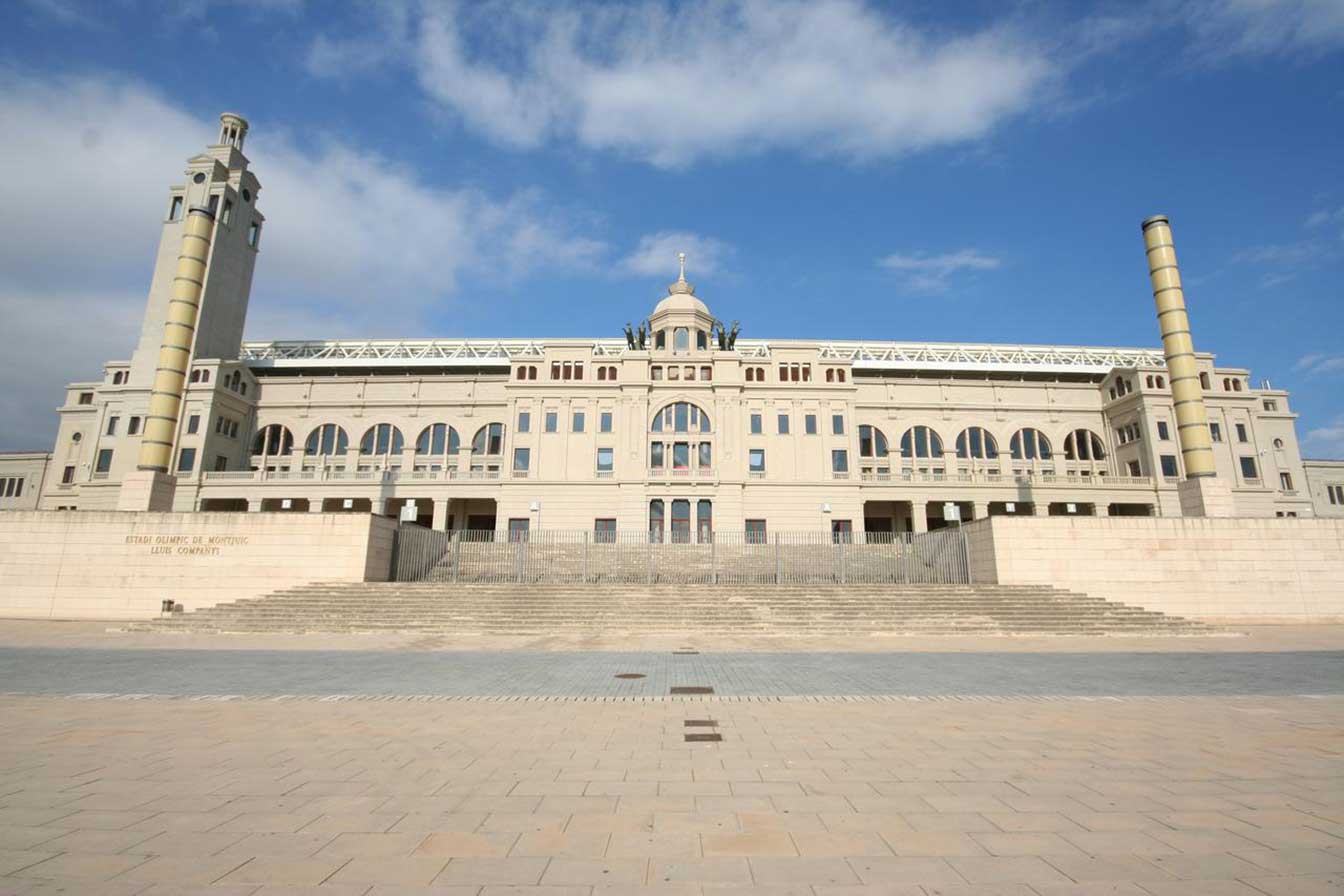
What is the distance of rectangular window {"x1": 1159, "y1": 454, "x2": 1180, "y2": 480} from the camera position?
50259mm

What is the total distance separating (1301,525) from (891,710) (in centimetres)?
2922

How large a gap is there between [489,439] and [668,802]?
53.9m

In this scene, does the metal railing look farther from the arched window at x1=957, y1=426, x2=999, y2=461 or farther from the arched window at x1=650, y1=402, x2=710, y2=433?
the arched window at x1=957, y1=426, x2=999, y2=461

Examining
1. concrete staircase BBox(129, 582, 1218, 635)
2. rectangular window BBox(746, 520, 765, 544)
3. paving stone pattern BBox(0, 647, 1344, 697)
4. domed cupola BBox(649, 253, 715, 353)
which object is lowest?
paving stone pattern BBox(0, 647, 1344, 697)

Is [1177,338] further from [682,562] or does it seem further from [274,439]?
[274,439]

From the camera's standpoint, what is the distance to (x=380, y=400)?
2237 inches

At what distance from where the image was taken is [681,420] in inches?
1939

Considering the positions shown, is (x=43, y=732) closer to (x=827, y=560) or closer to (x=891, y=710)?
(x=891, y=710)

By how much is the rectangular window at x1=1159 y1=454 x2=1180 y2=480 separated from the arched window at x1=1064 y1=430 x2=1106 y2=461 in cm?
561

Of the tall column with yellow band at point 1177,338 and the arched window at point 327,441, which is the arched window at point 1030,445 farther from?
the arched window at point 327,441

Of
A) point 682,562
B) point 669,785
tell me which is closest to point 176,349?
point 682,562

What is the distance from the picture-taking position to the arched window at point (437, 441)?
56344 millimetres

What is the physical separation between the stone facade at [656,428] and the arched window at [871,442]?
19cm

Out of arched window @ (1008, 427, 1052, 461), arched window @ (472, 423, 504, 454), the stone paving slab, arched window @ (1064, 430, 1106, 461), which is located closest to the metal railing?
the stone paving slab
